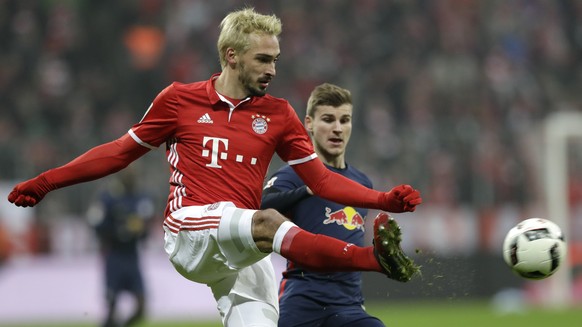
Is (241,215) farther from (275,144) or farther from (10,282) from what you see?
(10,282)

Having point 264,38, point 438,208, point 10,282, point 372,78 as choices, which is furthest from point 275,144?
point 372,78

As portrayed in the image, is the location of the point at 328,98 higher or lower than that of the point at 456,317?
higher

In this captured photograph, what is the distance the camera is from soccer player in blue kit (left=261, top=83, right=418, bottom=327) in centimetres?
586

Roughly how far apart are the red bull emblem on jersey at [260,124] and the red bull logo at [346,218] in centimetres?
76

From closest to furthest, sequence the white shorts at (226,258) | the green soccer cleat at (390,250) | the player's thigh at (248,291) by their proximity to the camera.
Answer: the green soccer cleat at (390,250) < the white shorts at (226,258) < the player's thigh at (248,291)

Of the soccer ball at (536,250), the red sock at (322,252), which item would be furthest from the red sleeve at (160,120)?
the soccer ball at (536,250)

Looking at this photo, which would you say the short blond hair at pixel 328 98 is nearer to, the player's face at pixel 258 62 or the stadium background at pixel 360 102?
the player's face at pixel 258 62

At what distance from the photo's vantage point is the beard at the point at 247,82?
5.53 m

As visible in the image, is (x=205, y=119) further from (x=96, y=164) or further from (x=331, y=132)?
(x=331, y=132)

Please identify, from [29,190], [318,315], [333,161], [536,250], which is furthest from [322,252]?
[29,190]

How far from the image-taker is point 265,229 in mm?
5059

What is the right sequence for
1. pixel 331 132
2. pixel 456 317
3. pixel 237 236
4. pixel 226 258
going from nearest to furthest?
pixel 237 236 → pixel 226 258 → pixel 331 132 → pixel 456 317

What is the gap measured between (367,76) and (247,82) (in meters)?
12.8

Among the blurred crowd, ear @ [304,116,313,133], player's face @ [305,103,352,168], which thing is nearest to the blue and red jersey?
player's face @ [305,103,352,168]
